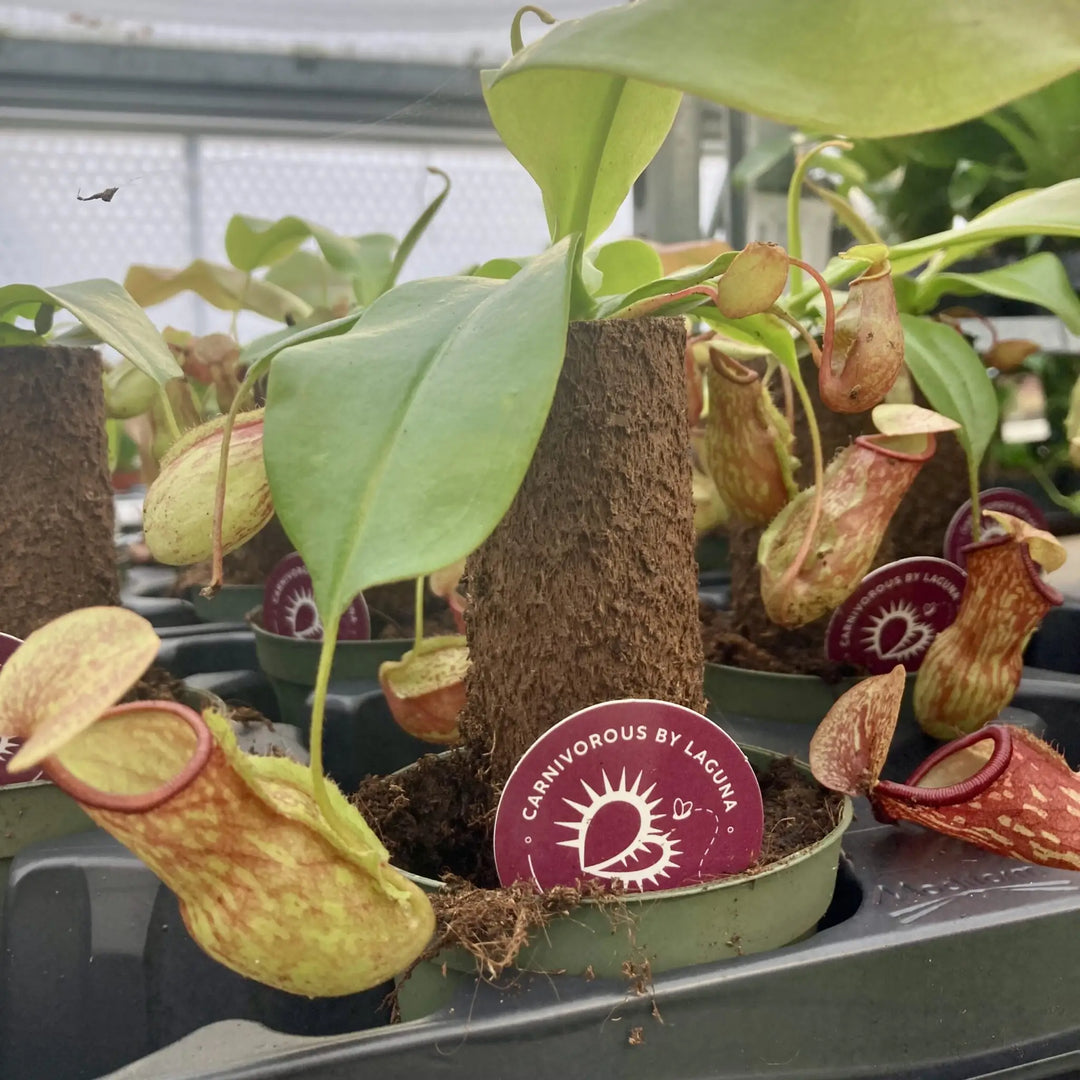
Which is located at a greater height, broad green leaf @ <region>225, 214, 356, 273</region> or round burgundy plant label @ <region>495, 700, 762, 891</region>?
broad green leaf @ <region>225, 214, 356, 273</region>

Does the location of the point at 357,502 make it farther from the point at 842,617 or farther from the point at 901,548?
the point at 901,548

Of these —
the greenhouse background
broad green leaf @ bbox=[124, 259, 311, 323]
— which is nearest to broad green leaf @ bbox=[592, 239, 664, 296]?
broad green leaf @ bbox=[124, 259, 311, 323]

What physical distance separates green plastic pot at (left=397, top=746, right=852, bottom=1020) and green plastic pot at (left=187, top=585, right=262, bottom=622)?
759 millimetres

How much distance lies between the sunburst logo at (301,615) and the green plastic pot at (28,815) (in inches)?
11.8

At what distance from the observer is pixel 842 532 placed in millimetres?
632

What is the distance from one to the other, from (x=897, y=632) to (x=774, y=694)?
4.1 inches

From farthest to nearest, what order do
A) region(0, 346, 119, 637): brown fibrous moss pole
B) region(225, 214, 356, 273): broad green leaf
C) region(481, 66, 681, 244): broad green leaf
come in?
1. region(225, 214, 356, 273): broad green leaf
2. region(0, 346, 119, 637): brown fibrous moss pole
3. region(481, 66, 681, 244): broad green leaf

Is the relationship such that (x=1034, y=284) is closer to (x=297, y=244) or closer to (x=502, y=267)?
(x=502, y=267)

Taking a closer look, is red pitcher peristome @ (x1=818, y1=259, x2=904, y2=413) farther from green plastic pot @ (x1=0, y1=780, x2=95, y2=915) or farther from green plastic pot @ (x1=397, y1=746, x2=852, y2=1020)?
green plastic pot @ (x1=0, y1=780, x2=95, y2=915)

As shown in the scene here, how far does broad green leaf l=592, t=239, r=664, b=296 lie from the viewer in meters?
0.63

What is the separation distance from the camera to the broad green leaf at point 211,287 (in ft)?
3.37

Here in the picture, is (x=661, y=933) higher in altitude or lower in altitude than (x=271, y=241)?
lower

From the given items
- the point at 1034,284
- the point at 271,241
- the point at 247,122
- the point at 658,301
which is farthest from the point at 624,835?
the point at 247,122

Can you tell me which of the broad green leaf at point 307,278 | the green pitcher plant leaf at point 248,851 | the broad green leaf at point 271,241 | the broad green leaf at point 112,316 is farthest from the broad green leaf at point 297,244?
the green pitcher plant leaf at point 248,851
